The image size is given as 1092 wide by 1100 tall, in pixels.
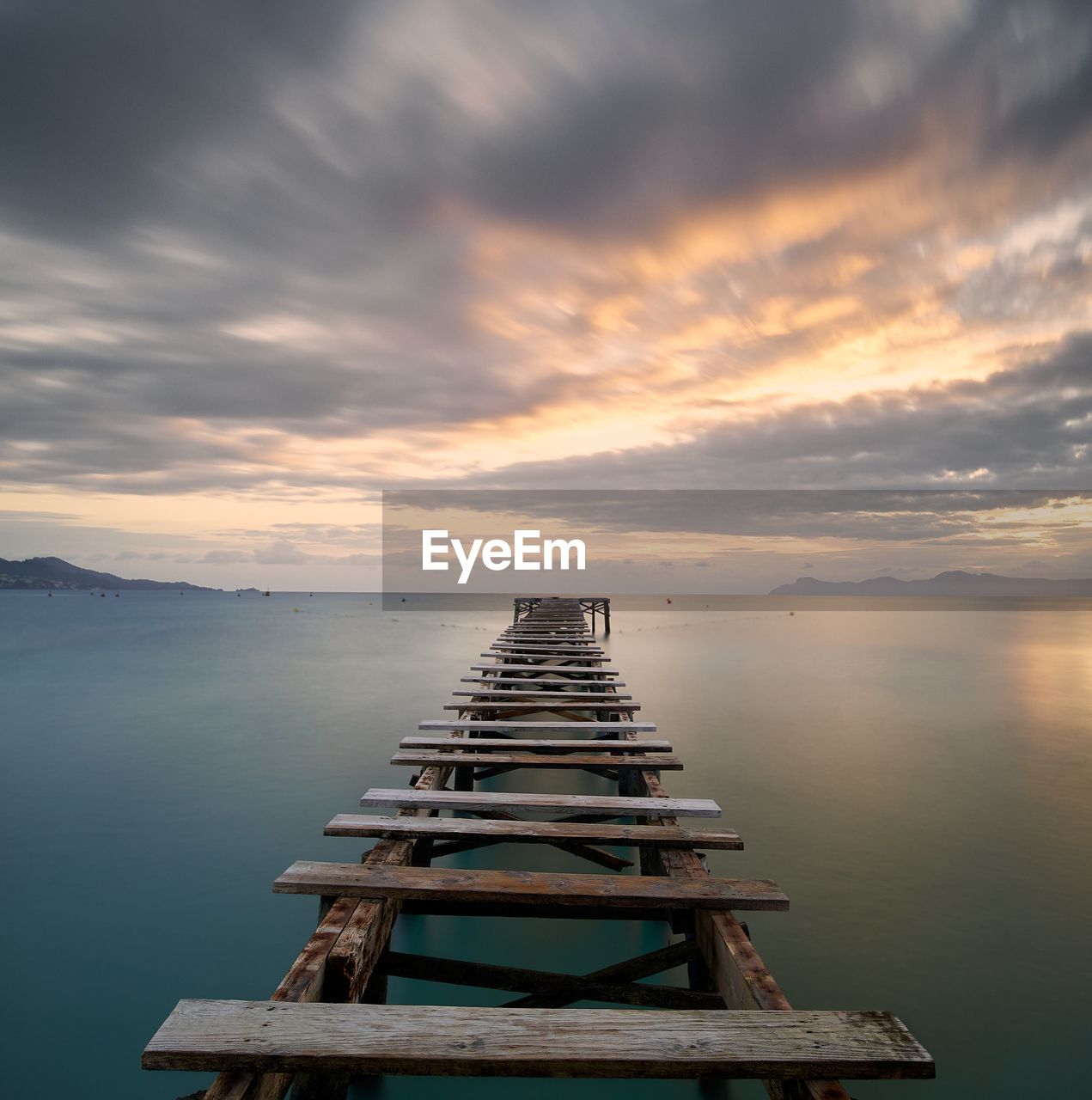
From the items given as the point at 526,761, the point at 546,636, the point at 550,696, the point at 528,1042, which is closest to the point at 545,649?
the point at 546,636

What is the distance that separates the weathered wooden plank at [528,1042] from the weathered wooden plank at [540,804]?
238 cm

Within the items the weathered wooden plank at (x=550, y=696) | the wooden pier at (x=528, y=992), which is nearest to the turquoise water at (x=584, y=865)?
the wooden pier at (x=528, y=992)

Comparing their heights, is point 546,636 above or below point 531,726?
above

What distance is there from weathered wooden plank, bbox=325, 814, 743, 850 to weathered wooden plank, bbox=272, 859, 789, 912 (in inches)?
25.0

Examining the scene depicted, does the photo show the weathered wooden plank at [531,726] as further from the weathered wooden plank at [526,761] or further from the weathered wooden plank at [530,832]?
the weathered wooden plank at [530,832]

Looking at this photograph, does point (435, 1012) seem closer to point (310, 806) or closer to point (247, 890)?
point (247, 890)

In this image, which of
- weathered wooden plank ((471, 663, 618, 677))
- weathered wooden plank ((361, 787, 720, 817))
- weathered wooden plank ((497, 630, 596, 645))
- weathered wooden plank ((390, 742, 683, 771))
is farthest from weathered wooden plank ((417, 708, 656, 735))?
weathered wooden plank ((497, 630, 596, 645))

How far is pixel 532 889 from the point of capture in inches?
137

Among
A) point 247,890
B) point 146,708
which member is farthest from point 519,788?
point 146,708

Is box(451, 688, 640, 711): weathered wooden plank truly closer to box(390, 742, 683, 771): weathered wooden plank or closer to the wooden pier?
box(390, 742, 683, 771): weathered wooden plank

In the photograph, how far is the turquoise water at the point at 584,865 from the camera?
4516mm

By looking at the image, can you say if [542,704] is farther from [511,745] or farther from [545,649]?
[545,649]

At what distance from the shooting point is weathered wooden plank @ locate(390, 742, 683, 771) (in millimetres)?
6180

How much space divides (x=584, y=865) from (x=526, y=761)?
4.45 ft
